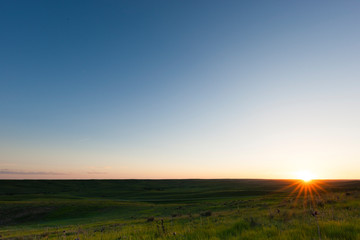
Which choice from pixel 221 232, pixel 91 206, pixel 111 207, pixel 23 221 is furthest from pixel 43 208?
pixel 221 232

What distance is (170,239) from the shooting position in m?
5.70

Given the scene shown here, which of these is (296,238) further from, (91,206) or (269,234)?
(91,206)

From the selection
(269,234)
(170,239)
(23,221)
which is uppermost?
(269,234)

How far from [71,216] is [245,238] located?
4710 cm

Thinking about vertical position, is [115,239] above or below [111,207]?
above

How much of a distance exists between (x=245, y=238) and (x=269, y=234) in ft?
2.11

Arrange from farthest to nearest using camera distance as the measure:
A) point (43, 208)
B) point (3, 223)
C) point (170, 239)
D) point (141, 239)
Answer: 1. point (43, 208)
2. point (3, 223)
3. point (141, 239)
4. point (170, 239)

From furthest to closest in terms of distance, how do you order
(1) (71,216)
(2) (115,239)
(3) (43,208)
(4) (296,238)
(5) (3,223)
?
(3) (43,208)
(1) (71,216)
(5) (3,223)
(2) (115,239)
(4) (296,238)

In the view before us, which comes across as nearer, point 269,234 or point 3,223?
point 269,234

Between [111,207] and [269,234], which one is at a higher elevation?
[269,234]

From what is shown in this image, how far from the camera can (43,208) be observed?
46094 mm

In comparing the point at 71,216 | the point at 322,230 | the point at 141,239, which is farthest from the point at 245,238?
the point at 71,216

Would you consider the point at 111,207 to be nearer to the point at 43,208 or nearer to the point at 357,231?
the point at 43,208

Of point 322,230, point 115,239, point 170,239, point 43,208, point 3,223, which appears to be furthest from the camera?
point 43,208
